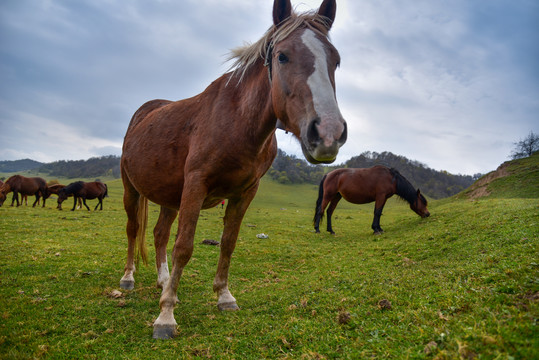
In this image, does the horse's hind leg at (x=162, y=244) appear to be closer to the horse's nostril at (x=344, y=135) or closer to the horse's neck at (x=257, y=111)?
the horse's neck at (x=257, y=111)

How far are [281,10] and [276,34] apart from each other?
34 centimetres

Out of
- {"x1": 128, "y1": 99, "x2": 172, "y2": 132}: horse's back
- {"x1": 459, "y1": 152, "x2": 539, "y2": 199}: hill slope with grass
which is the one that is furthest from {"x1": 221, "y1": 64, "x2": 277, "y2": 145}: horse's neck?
{"x1": 459, "y1": 152, "x2": 539, "y2": 199}: hill slope with grass

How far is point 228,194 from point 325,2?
2706 mm

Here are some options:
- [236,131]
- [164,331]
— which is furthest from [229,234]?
[236,131]

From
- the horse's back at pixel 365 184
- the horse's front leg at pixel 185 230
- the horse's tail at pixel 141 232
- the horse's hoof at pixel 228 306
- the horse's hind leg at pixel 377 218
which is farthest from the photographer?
the horse's back at pixel 365 184

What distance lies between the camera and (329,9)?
3293 millimetres

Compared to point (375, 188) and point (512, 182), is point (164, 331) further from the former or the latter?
point (512, 182)

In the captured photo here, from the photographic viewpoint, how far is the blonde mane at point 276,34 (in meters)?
2.99

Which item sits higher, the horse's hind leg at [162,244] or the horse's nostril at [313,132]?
the horse's nostril at [313,132]

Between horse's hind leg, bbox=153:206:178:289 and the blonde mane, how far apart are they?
127 inches

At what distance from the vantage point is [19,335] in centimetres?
303

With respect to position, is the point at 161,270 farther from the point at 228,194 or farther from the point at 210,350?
the point at 210,350

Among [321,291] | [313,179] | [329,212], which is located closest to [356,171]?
[329,212]

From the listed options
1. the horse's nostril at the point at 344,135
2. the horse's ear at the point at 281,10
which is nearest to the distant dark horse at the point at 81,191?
the horse's ear at the point at 281,10
